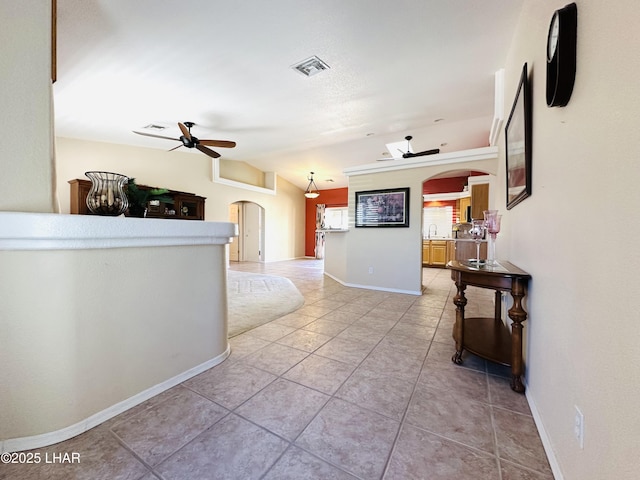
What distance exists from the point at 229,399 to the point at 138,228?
3.62ft

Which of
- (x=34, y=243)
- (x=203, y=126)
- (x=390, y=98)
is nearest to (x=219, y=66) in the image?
(x=203, y=126)

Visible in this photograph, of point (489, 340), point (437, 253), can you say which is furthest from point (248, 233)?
point (489, 340)

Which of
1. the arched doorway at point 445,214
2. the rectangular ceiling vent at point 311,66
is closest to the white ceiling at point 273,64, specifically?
the rectangular ceiling vent at point 311,66

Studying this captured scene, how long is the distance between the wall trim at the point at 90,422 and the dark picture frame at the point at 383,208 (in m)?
3.57

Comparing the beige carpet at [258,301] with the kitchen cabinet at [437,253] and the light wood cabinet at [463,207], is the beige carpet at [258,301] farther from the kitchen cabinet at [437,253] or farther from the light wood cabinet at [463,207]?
the light wood cabinet at [463,207]

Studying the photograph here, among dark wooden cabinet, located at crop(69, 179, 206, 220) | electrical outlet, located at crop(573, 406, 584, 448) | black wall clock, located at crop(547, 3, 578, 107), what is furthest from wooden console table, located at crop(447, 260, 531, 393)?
dark wooden cabinet, located at crop(69, 179, 206, 220)

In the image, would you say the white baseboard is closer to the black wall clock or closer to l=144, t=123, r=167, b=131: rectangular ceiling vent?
the black wall clock

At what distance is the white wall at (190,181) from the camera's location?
→ 15.5 feet

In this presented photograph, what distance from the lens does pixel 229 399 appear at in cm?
145

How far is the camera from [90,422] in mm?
1219

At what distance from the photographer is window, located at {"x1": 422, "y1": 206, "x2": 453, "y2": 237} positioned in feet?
26.5

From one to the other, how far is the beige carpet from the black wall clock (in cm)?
273

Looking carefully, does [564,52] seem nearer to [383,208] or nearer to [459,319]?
[459,319]

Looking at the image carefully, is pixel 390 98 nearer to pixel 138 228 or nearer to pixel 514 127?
pixel 514 127
